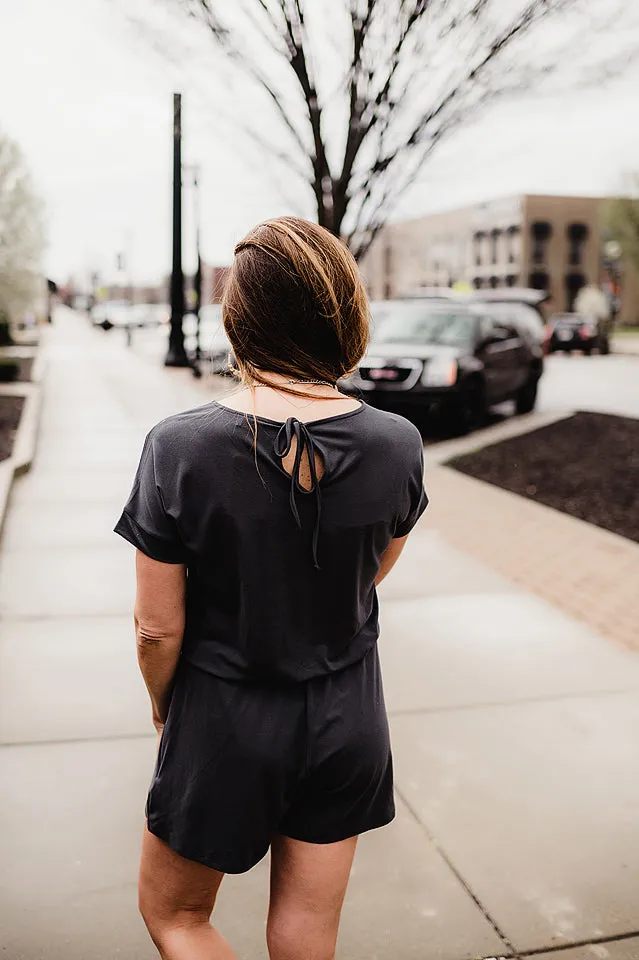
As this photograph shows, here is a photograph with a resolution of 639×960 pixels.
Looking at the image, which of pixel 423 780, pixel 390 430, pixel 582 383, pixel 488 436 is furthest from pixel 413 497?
pixel 582 383

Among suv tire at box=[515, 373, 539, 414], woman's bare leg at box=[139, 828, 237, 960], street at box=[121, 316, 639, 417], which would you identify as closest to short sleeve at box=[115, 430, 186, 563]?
woman's bare leg at box=[139, 828, 237, 960]

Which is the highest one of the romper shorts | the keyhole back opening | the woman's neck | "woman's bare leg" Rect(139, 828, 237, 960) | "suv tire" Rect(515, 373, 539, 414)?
the woman's neck

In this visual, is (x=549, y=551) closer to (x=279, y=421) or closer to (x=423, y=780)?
(x=423, y=780)

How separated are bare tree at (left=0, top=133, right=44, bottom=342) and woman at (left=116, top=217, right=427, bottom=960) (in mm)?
20023

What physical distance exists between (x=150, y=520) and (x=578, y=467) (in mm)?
9442

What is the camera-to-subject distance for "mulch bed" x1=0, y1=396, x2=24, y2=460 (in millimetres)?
11105

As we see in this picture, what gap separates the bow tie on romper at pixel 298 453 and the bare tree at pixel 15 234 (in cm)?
2014

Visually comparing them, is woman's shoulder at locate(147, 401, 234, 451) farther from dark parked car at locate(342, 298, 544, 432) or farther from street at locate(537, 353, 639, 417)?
street at locate(537, 353, 639, 417)

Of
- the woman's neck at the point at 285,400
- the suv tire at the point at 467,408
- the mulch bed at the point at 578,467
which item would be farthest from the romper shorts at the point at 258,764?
the suv tire at the point at 467,408

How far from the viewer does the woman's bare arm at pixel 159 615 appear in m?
1.75

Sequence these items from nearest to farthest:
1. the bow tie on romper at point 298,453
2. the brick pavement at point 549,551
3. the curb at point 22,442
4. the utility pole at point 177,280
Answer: the bow tie on romper at point 298,453
the brick pavement at point 549,551
the curb at point 22,442
the utility pole at point 177,280

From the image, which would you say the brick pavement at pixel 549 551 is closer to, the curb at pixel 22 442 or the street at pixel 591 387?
the curb at pixel 22 442

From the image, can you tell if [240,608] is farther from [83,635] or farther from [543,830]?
[83,635]

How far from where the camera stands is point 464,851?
3240 millimetres
